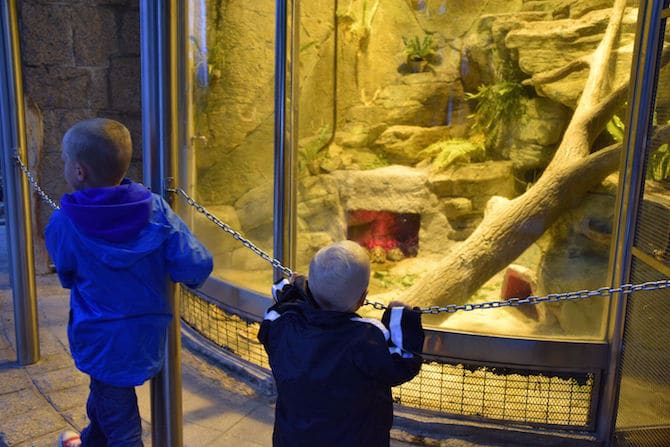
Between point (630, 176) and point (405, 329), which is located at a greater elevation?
point (630, 176)

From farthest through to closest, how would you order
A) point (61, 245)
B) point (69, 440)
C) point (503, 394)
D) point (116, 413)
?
point (503, 394)
point (69, 440)
point (116, 413)
point (61, 245)

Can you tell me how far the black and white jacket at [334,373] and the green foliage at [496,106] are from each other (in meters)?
2.79

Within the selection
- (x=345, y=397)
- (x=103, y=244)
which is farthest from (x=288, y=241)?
(x=345, y=397)

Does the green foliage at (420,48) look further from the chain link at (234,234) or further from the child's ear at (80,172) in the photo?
the child's ear at (80,172)

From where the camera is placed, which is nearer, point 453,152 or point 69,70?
point 453,152

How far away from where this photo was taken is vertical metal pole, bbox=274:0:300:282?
2.65 m

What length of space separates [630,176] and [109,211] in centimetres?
202

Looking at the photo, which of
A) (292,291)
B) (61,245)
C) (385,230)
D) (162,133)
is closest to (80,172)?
(61,245)

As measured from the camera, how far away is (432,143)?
408cm

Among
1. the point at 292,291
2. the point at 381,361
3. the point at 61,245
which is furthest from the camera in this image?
the point at 61,245

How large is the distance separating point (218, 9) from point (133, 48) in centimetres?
149

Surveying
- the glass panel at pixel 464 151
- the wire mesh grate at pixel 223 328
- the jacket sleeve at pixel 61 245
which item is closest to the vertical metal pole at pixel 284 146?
the glass panel at pixel 464 151

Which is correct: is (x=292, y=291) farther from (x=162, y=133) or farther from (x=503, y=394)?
(x=503, y=394)

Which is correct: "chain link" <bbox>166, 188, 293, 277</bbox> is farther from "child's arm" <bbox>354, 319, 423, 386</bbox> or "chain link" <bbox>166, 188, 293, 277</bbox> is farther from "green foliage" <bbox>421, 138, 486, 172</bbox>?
"green foliage" <bbox>421, 138, 486, 172</bbox>
